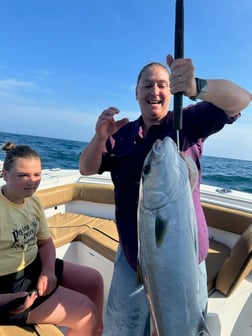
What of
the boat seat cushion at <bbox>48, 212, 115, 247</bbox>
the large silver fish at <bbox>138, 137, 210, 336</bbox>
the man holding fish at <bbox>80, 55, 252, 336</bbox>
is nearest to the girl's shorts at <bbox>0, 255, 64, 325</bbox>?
the man holding fish at <bbox>80, 55, 252, 336</bbox>

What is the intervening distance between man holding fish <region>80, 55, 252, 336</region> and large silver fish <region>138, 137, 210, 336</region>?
284 millimetres

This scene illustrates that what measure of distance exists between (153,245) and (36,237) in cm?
119

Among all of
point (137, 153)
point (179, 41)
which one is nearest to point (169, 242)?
point (137, 153)

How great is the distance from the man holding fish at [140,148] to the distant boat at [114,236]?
47 cm

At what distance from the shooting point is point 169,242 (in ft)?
2.88

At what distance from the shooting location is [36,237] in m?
1.84

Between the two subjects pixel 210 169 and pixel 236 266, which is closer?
pixel 236 266

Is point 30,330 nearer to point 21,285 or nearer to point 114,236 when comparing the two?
point 21,285

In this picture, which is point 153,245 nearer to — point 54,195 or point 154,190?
point 154,190

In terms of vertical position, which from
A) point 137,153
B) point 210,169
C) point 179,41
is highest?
point 179,41

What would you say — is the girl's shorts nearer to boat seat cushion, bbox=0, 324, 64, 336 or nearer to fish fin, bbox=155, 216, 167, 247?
boat seat cushion, bbox=0, 324, 64, 336

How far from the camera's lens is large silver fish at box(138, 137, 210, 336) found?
0.88 meters

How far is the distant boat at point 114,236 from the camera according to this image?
199 centimetres

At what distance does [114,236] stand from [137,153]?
5.79 feet
